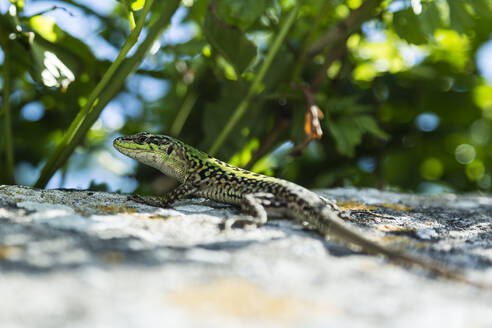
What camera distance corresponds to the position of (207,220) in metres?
2.32

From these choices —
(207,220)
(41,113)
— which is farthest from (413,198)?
(41,113)

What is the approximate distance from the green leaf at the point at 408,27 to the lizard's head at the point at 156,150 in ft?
6.37

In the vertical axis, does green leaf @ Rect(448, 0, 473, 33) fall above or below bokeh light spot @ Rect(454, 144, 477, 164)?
above

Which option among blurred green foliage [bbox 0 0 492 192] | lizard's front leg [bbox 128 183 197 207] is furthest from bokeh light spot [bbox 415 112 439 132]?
lizard's front leg [bbox 128 183 197 207]

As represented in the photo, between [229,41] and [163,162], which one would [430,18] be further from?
[163,162]

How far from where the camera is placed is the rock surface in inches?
48.1

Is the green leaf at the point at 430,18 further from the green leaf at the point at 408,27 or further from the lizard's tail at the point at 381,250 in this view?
the lizard's tail at the point at 381,250

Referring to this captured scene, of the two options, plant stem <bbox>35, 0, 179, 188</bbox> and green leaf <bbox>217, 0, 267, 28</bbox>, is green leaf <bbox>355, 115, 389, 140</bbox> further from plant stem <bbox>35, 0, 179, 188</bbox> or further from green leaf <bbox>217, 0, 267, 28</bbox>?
plant stem <bbox>35, 0, 179, 188</bbox>

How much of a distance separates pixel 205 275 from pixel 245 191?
1601 millimetres

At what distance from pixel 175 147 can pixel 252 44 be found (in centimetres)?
100

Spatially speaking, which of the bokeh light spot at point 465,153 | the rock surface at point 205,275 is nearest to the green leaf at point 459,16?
the rock surface at point 205,275

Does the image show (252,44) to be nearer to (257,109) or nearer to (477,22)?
(257,109)

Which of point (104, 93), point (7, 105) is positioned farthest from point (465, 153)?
point (7, 105)

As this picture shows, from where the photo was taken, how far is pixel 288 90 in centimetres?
390
